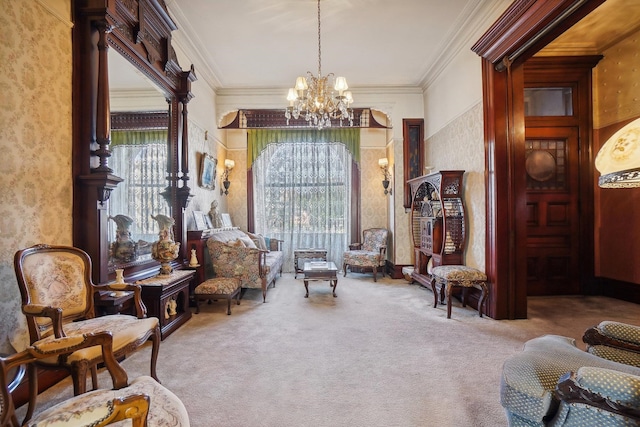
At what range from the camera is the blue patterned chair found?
1091 mm

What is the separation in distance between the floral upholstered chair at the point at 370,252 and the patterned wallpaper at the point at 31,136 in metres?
4.64

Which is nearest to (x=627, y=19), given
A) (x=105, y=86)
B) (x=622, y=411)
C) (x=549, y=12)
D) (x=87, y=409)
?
(x=549, y=12)

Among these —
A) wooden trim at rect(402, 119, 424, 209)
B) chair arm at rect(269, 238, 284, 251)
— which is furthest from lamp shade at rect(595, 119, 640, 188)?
chair arm at rect(269, 238, 284, 251)

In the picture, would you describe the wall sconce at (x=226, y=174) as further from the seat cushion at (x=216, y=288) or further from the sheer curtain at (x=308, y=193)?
the seat cushion at (x=216, y=288)

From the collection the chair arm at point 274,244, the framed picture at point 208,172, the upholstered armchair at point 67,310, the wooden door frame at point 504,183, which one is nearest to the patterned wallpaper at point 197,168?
the framed picture at point 208,172

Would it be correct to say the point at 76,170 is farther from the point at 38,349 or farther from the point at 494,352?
the point at 494,352

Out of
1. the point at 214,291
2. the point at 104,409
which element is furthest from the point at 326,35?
the point at 104,409

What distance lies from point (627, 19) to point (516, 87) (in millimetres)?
1875

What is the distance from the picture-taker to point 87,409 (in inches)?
41.3

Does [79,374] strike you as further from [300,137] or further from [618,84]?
[618,84]

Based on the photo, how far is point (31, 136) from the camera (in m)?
2.17

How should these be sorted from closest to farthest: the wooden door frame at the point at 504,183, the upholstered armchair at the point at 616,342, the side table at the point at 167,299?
1. the upholstered armchair at the point at 616,342
2. the side table at the point at 167,299
3. the wooden door frame at the point at 504,183

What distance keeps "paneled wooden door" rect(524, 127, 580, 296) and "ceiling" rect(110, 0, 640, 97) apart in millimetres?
1430

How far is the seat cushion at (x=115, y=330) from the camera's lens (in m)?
1.79
